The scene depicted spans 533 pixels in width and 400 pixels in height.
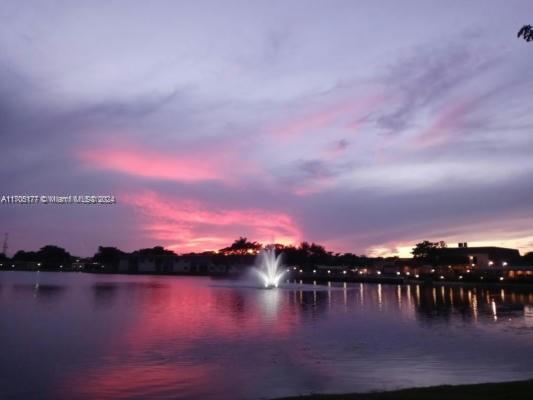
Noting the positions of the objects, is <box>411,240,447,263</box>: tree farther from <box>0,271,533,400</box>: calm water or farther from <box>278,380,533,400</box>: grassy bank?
<box>278,380,533,400</box>: grassy bank

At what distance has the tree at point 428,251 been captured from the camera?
130 metres

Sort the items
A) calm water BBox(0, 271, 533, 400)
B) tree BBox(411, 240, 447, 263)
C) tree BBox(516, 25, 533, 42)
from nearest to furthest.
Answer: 1. tree BBox(516, 25, 533, 42)
2. calm water BBox(0, 271, 533, 400)
3. tree BBox(411, 240, 447, 263)

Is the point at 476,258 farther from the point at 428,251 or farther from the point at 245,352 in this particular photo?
the point at 245,352

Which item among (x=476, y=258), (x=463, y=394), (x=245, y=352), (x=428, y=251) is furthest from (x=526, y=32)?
(x=476, y=258)

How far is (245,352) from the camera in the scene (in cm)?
2428

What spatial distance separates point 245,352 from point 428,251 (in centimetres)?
11546

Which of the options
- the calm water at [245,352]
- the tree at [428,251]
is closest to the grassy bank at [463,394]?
the calm water at [245,352]

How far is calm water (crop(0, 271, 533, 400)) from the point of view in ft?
58.2

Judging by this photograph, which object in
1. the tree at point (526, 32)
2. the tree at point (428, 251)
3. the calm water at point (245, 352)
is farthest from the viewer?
the tree at point (428, 251)

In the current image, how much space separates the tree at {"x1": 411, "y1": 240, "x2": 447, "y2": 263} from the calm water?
90564 millimetres

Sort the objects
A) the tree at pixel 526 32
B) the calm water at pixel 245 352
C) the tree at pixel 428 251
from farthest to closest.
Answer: the tree at pixel 428 251, the calm water at pixel 245 352, the tree at pixel 526 32

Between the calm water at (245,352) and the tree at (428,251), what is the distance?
9056 cm

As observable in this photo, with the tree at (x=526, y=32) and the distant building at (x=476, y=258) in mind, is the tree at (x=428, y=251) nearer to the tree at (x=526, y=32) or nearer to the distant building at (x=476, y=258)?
the distant building at (x=476, y=258)

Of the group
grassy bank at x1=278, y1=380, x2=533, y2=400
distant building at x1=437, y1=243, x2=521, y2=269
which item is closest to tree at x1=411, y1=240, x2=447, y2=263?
distant building at x1=437, y1=243, x2=521, y2=269
